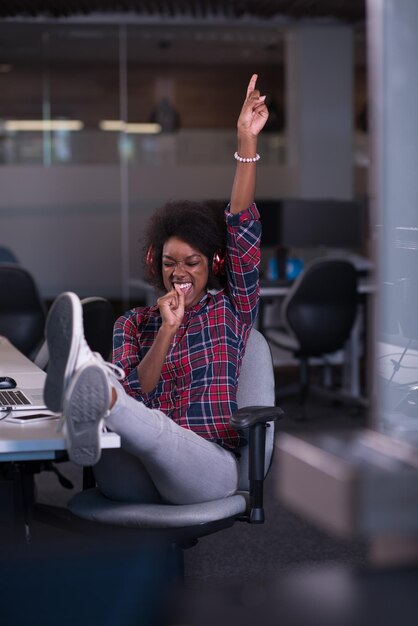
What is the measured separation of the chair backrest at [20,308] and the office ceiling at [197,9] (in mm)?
4071

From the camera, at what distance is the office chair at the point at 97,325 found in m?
3.41

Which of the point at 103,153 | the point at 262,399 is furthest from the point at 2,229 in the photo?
the point at 262,399

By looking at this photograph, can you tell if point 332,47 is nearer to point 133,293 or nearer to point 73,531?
point 133,293

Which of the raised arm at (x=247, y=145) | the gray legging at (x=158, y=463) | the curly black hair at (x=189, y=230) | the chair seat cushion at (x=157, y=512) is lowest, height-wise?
the chair seat cushion at (x=157, y=512)

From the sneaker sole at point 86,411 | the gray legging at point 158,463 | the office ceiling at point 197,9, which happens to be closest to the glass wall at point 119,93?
the office ceiling at point 197,9

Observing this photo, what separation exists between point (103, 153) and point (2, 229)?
126 centimetres

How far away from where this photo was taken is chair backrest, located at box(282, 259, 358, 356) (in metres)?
5.88

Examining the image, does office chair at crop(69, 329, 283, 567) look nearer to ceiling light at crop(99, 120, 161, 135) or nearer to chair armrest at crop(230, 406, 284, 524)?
chair armrest at crop(230, 406, 284, 524)

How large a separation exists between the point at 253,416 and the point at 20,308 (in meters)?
3.01

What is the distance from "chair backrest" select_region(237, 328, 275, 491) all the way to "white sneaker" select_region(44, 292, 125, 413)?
71cm

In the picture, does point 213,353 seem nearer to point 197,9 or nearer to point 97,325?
point 97,325

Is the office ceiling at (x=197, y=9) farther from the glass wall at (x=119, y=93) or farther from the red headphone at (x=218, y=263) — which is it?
the red headphone at (x=218, y=263)

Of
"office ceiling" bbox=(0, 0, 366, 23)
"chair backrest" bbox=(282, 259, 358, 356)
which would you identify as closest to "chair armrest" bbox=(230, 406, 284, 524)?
"chair backrest" bbox=(282, 259, 358, 356)

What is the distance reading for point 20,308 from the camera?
17.1 ft
